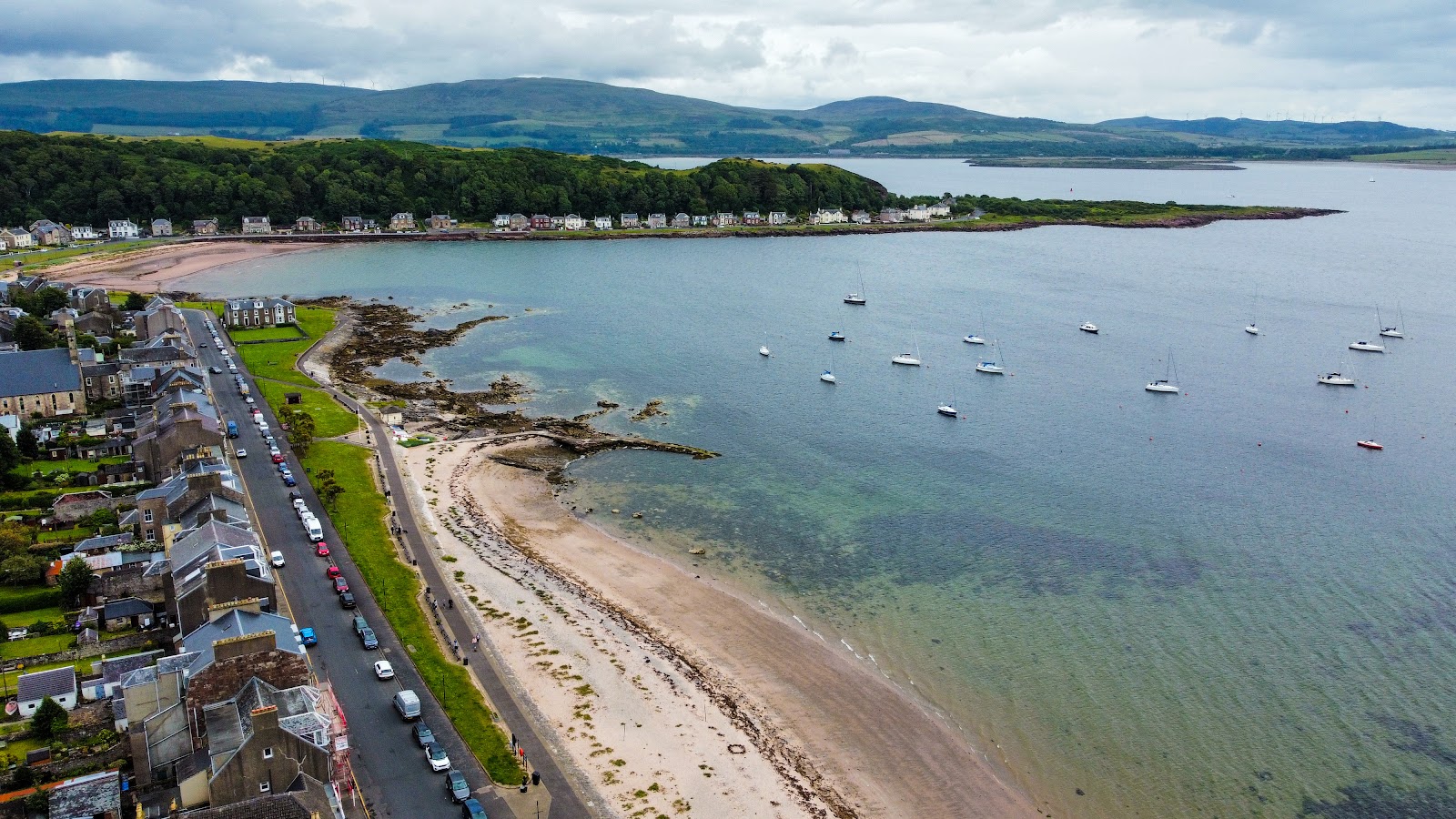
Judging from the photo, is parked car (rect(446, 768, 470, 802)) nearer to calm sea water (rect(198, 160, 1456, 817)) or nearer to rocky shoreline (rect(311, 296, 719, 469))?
calm sea water (rect(198, 160, 1456, 817))

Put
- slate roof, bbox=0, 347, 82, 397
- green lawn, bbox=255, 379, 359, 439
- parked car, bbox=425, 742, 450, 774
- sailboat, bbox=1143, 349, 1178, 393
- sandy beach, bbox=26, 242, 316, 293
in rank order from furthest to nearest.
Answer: sandy beach, bbox=26, 242, 316, 293, sailboat, bbox=1143, 349, 1178, 393, green lawn, bbox=255, 379, 359, 439, slate roof, bbox=0, 347, 82, 397, parked car, bbox=425, 742, 450, 774

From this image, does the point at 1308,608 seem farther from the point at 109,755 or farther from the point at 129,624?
the point at 129,624

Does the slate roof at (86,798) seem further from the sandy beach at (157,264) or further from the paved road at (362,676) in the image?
the sandy beach at (157,264)

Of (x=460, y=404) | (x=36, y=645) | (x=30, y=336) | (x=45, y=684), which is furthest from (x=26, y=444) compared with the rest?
(x=45, y=684)

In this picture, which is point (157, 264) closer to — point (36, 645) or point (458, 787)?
point (36, 645)

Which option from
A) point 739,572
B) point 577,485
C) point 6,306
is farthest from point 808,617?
point 6,306

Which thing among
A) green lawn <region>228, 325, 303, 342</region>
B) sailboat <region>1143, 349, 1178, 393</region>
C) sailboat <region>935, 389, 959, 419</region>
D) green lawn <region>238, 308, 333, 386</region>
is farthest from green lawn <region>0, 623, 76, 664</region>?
sailboat <region>1143, 349, 1178, 393</region>
